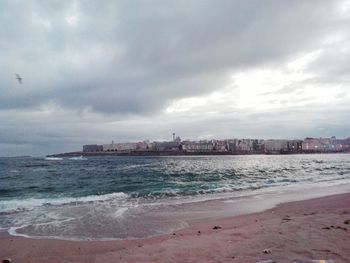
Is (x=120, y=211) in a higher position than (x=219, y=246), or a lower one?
lower

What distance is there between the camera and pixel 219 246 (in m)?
7.10

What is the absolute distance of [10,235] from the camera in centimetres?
1020

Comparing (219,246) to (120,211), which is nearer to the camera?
(219,246)

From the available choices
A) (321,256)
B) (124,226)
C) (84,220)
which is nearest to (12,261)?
(124,226)

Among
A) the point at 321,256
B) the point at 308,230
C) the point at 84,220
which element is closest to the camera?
the point at 321,256

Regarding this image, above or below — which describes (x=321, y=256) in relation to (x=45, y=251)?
above

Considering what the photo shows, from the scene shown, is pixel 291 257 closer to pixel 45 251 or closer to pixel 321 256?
pixel 321 256

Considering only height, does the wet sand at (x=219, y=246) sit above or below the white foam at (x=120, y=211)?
above

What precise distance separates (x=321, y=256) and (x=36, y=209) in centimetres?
1376

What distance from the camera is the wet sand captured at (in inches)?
242

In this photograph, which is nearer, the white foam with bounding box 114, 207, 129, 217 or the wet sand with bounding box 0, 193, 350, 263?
the wet sand with bounding box 0, 193, 350, 263

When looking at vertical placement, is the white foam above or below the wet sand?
below

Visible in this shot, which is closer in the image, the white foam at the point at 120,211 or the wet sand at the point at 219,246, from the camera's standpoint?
the wet sand at the point at 219,246

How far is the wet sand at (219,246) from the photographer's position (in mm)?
6156
